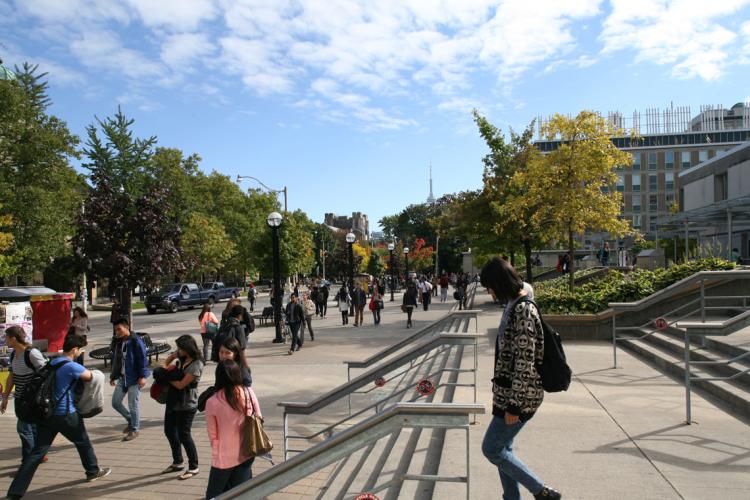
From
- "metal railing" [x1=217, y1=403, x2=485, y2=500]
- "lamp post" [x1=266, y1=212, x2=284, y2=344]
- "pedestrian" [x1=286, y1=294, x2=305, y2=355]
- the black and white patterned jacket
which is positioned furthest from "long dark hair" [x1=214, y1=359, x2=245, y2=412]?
"lamp post" [x1=266, y1=212, x2=284, y2=344]

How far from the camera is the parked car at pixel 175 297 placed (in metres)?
32.4

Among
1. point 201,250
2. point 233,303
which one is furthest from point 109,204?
point 201,250

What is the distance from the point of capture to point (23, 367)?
598cm

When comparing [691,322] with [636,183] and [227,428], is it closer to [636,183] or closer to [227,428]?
[227,428]

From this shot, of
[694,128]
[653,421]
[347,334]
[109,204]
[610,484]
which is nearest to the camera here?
[610,484]

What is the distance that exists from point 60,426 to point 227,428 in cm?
221

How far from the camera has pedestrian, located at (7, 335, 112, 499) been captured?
5.02 meters

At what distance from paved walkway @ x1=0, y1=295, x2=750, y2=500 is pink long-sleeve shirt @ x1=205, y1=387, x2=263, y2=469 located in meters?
1.35

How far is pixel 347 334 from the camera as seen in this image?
18.0m

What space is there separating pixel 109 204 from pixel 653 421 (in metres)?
13.8

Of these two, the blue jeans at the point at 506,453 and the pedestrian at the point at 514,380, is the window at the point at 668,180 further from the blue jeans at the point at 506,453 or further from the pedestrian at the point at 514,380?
the blue jeans at the point at 506,453

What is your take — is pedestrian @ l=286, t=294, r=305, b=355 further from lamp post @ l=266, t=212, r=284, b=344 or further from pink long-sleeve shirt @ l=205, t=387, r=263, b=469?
pink long-sleeve shirt @ l=205, t=387, r=263, b=469

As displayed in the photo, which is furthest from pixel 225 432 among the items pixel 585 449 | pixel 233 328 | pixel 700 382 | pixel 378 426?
pixel 700 382

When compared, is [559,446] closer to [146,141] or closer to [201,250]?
[146,141]
